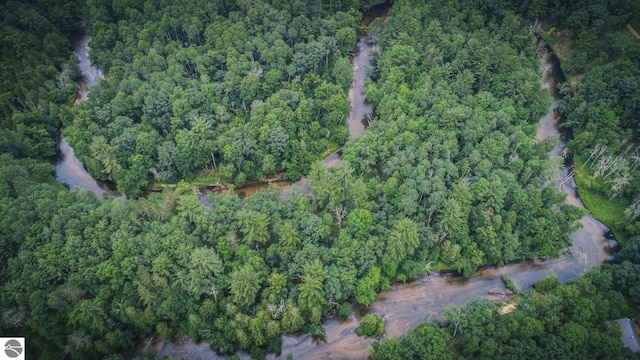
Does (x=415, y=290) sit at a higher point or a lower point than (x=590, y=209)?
lower

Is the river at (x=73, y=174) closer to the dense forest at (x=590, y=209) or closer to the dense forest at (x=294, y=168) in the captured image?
the dense forest at (x=294, y=168)

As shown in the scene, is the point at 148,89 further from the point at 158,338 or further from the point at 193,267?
the point at 158,338

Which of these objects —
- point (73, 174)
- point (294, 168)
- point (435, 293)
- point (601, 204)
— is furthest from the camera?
point (73, 174)

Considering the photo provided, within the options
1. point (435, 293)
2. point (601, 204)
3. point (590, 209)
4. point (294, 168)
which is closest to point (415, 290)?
point (435, 293)

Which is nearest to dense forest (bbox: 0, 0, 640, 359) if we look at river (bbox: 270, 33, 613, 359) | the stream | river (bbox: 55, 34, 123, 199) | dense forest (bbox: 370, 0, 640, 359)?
dense forest (bbox: 370, 0, 640, 359)

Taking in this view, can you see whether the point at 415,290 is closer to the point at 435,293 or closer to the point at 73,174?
the point at 435,293

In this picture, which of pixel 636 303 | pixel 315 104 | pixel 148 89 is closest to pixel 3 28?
pixel 148 89
